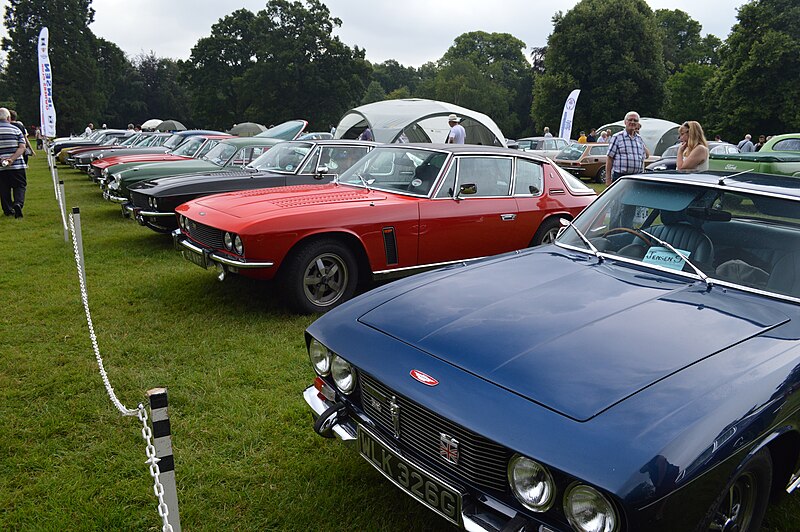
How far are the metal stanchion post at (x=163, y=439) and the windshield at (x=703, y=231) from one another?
2402 mm

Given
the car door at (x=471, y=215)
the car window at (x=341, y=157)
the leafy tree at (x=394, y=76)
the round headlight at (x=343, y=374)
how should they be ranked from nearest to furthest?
the round headlight at (x=343, y=374)
the car door at (x=471, y=215)
the car window at (x=341, y=157)
the leafy tree at (x=394, y=76)

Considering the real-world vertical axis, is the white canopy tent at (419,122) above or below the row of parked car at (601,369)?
above

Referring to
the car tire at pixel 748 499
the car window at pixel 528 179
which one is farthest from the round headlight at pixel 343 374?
the car window at pixel 528 179

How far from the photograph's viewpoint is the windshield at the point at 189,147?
13588mm

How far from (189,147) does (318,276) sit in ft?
33.4

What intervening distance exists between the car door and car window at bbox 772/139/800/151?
9.32m

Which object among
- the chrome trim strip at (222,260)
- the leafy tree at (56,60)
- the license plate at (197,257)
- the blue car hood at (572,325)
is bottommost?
the license plate at (197,257)

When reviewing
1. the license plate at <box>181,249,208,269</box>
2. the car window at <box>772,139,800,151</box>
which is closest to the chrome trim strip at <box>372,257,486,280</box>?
the license plate at <box>181,249,208,269</box>

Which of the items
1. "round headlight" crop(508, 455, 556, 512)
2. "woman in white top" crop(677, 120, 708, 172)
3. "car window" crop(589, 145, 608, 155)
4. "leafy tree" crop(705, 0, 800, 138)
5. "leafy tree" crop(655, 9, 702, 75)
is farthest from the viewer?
"leafy tree" crop(655, 9, 702, 75)

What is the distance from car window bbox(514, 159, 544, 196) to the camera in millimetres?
5969

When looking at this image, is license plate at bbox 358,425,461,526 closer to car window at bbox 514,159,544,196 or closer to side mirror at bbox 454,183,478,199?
side mirror at bbox 454,183,478,199

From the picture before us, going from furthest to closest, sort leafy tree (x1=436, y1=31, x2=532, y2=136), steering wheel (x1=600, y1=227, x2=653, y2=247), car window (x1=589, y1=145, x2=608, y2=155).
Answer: leafy tree (x1=436, y1=31, x2=532, y2=136) < car window (x1=589, y1=145, x2=608, y2=155) < steering wheel (x1=600, y1=227, x2=653, y2=247)

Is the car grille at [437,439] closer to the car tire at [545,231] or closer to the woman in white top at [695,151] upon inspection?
the car tire at [545,231]

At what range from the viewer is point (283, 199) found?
5414 mm
